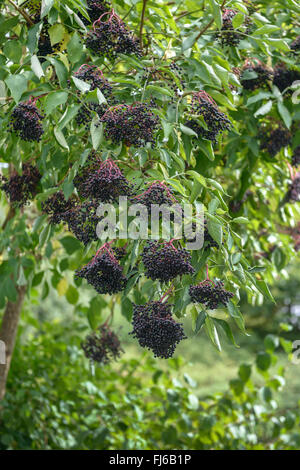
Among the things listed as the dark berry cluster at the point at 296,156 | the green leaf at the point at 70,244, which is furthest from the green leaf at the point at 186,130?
the green leaf at the point at 70,244

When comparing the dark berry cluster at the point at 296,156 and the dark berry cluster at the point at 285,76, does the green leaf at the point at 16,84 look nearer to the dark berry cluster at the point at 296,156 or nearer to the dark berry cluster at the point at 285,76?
the dark berry cluster at the point at 285,76

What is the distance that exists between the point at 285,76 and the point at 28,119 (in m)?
0.98

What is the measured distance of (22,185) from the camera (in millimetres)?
1948

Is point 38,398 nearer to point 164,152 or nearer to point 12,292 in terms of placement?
point 12,292

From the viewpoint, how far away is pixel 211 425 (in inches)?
124

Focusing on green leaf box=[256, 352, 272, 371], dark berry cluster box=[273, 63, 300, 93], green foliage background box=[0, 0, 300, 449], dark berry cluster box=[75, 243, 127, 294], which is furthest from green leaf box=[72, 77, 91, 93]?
green leaf box=[256, 352, 272, 371]

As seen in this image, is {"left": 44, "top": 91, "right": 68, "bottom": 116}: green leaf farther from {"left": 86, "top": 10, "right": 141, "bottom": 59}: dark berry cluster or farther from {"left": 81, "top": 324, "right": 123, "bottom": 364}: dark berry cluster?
{"left": 81, "top": 324, "right": 123, "bottom": 364}: dark berry cluster

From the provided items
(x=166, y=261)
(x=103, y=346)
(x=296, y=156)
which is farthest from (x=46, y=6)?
(x=103, y=346)

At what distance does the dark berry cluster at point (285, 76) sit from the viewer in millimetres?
2020

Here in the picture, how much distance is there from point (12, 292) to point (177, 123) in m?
1.14

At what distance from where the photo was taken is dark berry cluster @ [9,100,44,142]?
148 cm
